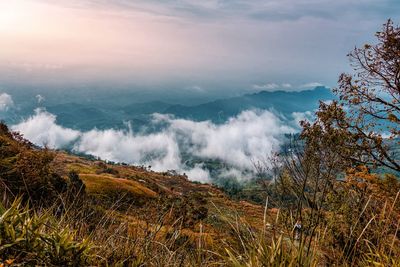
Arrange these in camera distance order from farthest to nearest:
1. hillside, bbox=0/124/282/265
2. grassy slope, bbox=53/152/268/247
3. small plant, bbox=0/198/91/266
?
1. grassy slope, bbox=53/152/268/247
2. hillside, bbox=0/124/282/265
3. small plant, bbox=0/198/91/266

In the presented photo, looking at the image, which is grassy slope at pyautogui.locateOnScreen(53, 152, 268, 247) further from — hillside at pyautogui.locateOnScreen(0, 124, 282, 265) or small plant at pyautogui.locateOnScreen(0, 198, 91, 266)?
small plant at pyautogui.locateOnScreen(0, 198, 91, 266)

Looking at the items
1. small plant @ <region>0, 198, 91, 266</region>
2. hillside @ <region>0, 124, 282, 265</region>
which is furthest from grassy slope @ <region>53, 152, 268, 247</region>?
small plant @ <region>0, 198, 91, 266</region>

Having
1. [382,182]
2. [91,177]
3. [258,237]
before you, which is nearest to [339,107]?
[382,182]

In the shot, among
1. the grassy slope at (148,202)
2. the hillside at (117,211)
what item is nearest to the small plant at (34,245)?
the hillside at (117,211)

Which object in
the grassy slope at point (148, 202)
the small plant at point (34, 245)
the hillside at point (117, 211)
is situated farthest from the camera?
the grassy slope at point (148, 202)

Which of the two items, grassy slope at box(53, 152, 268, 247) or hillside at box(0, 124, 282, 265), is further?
grassy slope at box(53, 152, 268, 247)

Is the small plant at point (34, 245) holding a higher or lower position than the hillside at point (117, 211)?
higher

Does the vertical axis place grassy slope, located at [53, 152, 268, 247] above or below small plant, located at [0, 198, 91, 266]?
below

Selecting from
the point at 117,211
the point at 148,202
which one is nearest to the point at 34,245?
the point at 117,211

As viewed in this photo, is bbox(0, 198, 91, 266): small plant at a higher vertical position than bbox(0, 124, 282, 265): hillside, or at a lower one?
higher

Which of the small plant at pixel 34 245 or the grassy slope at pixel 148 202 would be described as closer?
the small plant at pixel 34 245

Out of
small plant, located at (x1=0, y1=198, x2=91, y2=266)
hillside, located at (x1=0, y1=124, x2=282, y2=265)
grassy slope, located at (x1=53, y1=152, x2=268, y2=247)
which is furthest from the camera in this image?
grassy slope, located at (x1=53, y1=152, x2=268, y2=247)

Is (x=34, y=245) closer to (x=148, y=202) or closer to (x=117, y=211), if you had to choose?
(x=117, y=211)

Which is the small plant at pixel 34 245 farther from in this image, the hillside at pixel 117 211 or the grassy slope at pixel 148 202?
the grassy slope at pixel 148 202
